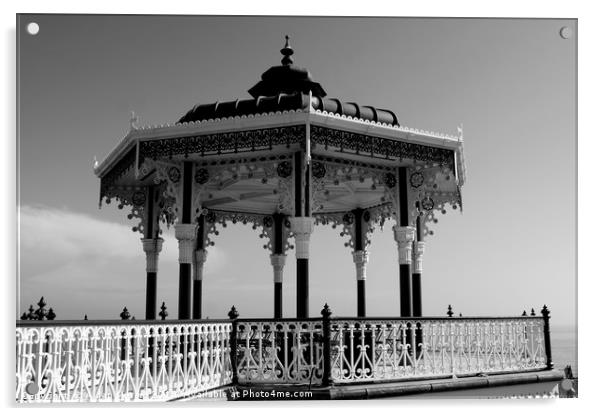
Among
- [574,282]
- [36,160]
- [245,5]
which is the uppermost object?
[245,5]

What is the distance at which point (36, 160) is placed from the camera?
8227mm

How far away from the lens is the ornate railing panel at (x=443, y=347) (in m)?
9.26

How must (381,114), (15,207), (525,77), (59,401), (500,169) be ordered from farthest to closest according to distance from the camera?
(381,114) < (500,169) < (525,77) < (15,207) < (59,401)

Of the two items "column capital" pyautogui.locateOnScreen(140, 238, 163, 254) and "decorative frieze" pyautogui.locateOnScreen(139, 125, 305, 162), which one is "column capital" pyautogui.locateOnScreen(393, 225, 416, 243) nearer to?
"decorative frieze" pyautogui.locateOnScreen(139, 125, 305, 162)

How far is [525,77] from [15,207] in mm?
6665

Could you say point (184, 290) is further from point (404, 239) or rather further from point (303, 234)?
point (404, 239)

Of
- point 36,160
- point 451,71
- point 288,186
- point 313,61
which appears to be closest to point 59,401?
point 36,160

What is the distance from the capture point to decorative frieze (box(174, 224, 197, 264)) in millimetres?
10891

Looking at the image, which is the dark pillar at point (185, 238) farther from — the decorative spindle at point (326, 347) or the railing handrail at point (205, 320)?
the decorative spindle at point (326, 347)

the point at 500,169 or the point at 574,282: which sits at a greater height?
the point at 500,169

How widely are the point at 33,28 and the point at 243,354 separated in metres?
5.21

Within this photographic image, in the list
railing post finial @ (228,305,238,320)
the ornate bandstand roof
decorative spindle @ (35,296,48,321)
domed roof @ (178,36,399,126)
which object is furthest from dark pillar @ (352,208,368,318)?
decorative spindle @ (35,296,48,321)

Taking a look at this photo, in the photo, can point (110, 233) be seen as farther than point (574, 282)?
Yes
